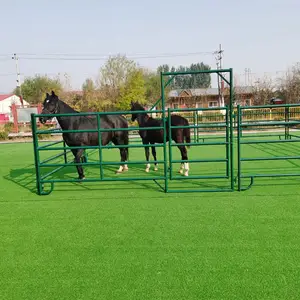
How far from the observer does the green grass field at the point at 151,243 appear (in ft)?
8.36

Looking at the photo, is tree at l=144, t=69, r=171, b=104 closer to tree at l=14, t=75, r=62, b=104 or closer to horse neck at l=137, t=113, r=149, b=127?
tree at l=14, t=75, r=62, b=104

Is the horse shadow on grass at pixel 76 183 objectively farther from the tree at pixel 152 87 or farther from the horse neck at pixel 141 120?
the tree at pixel 152 87

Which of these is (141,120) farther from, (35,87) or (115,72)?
(35,87)

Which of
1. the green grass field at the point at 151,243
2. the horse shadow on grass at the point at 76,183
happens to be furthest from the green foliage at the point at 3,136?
the green grass field at the point at 151,243

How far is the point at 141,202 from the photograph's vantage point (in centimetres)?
494

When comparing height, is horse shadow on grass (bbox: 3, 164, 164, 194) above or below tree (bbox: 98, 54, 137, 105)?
below

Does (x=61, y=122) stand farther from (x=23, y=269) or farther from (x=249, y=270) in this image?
(x=249, y=270)

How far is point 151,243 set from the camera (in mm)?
3398

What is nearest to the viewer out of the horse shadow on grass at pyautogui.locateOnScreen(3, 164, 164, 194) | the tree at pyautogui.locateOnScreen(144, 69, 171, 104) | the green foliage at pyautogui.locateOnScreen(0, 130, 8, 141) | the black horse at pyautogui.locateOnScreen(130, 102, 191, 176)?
the horse shadow on grass at pyautogui.locateOnScreen(3, 164, 164, 194)

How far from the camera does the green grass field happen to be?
2.55 m

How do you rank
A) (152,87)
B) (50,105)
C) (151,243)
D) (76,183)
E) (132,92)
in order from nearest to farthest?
(151,243) → (50,105) → (76,183) → (132,92) → (152,87)

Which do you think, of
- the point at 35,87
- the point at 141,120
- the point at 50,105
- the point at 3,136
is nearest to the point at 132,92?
the point at 3,136

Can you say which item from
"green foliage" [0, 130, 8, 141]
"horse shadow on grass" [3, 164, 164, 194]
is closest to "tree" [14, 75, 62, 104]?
"green foliage" [0, 130, 8, 141]

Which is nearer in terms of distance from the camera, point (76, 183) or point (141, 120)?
point (76, 183)
